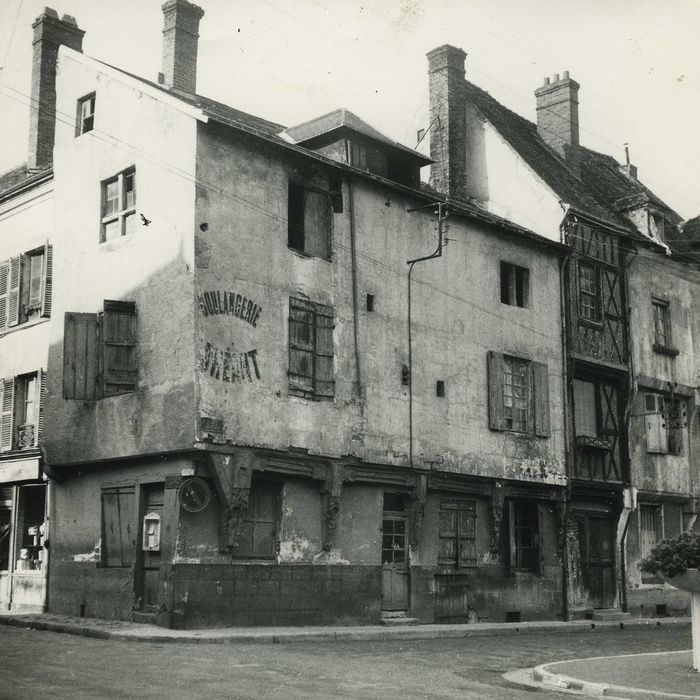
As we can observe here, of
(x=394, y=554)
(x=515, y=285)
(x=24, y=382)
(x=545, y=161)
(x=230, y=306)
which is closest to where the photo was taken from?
(x=230, y=306)

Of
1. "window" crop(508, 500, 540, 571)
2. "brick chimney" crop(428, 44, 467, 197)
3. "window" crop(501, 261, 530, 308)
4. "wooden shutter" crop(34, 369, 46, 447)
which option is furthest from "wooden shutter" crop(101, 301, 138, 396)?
"brick chimney" crop(428, 44, 467, 197)

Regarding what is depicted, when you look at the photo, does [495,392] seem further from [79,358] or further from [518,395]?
[79,358]

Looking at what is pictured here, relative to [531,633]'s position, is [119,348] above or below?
above

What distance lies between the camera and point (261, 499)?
59.8 feet

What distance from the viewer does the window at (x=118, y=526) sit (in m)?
18.1

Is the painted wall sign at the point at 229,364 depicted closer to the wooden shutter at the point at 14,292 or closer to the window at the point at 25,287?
the window at the point at 25,287

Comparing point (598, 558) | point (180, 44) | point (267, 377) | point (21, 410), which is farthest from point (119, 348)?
point (598, 558)

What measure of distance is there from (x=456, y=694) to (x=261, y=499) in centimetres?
862

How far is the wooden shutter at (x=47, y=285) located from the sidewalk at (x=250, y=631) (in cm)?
626

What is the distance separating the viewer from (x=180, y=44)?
22844 mm

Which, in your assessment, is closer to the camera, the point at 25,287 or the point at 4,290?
the point at 25,287

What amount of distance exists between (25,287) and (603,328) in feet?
47.4

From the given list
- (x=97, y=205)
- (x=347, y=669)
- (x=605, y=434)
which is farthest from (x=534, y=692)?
(x=605, y=434)

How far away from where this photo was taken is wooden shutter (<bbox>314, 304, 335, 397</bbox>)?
19078 mm
